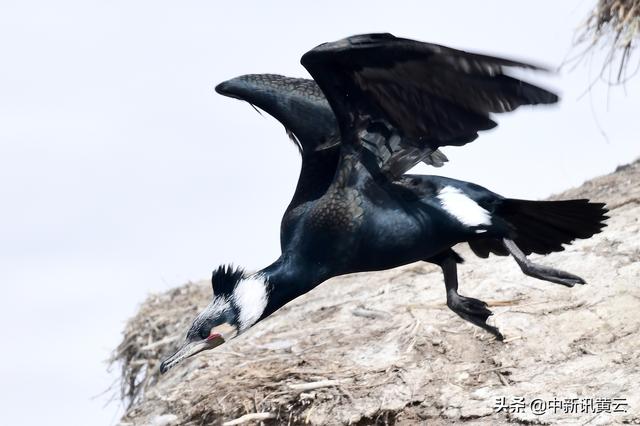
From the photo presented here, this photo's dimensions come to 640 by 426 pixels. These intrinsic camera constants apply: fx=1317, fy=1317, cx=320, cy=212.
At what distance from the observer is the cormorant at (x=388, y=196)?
518 cm

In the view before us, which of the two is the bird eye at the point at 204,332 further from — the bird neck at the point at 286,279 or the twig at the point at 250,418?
the twig at the point at 250,418

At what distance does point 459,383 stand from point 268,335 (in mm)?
1665

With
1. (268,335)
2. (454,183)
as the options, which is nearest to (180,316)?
(268,335)

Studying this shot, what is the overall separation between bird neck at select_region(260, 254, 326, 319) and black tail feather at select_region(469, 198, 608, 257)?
942 mm

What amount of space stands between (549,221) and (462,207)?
50 centimetres

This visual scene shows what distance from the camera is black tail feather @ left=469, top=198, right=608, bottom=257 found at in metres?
5.89

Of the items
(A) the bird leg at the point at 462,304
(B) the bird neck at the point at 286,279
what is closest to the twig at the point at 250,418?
(A) the bird leg at the point at 462,304

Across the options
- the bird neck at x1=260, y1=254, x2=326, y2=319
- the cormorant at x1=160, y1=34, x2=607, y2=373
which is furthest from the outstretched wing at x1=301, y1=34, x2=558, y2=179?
the bird neck at x1=260, y1=254, x2=326, y2=319

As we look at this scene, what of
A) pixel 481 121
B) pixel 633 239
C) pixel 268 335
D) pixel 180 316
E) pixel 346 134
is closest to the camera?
pixel 481 121

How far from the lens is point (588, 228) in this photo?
5945mm

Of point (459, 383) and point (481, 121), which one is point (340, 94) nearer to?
point (481, 121)

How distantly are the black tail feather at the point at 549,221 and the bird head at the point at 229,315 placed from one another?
1.21m

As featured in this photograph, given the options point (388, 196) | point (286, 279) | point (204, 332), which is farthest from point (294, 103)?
point (204, 332)

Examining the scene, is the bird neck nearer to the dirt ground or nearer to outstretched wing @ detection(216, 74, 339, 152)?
outstretched wing @ detection(216, 74, 339, 152)
